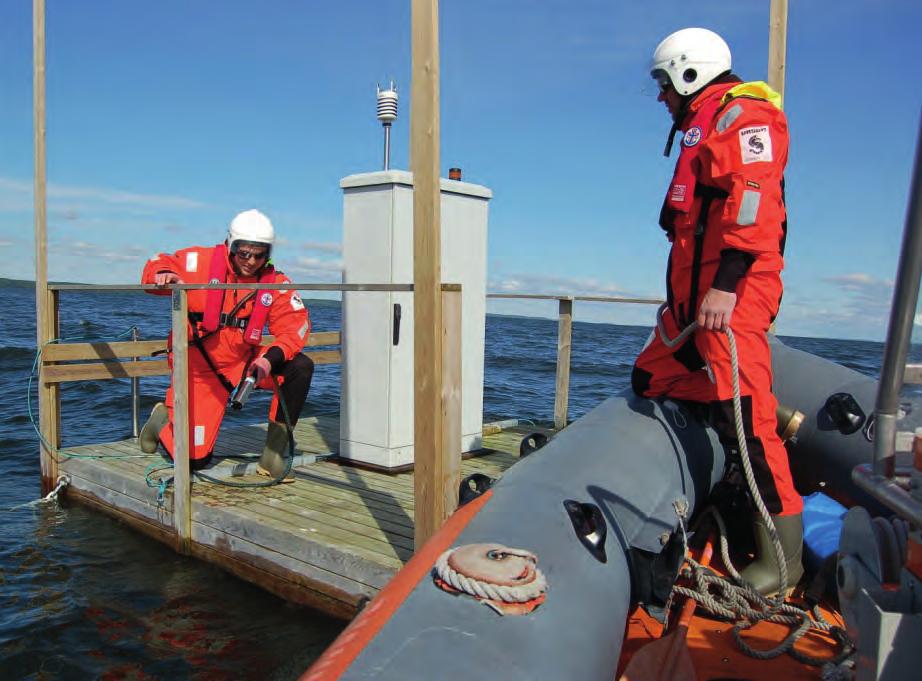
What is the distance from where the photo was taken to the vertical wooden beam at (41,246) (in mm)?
4664

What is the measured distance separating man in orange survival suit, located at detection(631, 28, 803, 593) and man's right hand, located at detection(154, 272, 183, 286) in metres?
2.70

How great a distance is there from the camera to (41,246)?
15.8 ft

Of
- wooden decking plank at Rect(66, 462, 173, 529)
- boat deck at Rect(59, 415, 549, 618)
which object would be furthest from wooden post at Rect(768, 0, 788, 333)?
wooden decking plank at Rect(66, 462, 173, 529)

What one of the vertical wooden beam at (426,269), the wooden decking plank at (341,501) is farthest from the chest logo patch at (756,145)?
the wooden decking plank at (341,501)

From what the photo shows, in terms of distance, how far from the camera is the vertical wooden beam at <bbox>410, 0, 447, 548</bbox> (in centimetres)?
268

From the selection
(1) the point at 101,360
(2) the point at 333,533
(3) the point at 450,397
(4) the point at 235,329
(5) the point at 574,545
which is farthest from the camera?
(1) the point at 101,360

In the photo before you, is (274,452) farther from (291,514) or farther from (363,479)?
(291,514)

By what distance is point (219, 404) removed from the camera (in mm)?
4574

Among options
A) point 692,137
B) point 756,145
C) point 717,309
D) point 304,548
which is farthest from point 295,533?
point 756,145

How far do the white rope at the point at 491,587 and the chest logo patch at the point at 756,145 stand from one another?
1.46 m

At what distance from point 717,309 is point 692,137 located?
64 centimetres

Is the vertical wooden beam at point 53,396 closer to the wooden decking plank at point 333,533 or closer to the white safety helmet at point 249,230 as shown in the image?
the white safety helmet at point 249,230

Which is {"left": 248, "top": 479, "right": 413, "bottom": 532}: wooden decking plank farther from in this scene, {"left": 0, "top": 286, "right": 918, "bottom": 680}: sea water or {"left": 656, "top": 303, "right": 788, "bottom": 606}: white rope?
{"left": 656, "top": 303, "right": 788, "bottom": 606}: white rope

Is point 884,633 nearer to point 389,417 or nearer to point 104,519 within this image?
point 389,417
